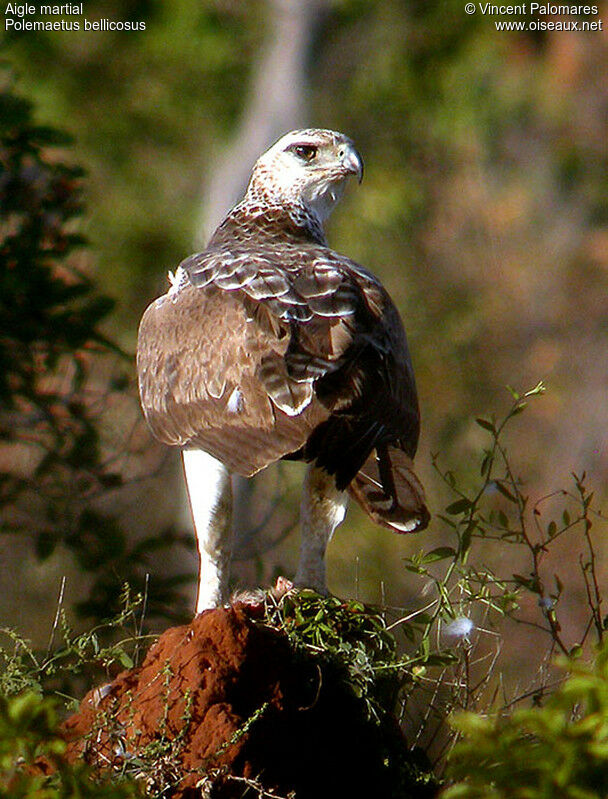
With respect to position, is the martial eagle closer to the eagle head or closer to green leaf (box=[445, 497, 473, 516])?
green leaf (box=[445, 497, 473, 516])

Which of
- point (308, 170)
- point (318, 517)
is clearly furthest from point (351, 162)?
point (318, 517)

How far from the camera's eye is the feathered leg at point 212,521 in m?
5.00

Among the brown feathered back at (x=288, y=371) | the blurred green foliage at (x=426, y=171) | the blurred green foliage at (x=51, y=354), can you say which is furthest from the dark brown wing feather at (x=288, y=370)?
the blurred green foliage at (x=426, y=171)

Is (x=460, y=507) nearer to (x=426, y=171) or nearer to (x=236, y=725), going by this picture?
(x=236, y=725)

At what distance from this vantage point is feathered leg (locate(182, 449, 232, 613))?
500 centimetres

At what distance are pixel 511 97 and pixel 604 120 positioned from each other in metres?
1.48

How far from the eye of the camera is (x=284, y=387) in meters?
4.71

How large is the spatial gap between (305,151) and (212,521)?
2.01 metres

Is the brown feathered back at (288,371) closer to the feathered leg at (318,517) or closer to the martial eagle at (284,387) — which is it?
the martial eagle at (284,387)

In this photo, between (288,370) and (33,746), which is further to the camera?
(288,370)

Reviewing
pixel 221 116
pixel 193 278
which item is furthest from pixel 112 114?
pixel 193 278

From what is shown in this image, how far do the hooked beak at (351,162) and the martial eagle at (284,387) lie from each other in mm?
600

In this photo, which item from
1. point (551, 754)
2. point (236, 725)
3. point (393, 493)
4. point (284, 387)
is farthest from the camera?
point (393, 493)

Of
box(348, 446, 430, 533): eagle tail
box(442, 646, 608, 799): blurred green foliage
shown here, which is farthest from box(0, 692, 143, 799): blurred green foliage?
box(348, 446, 430, 533): eagle tail
